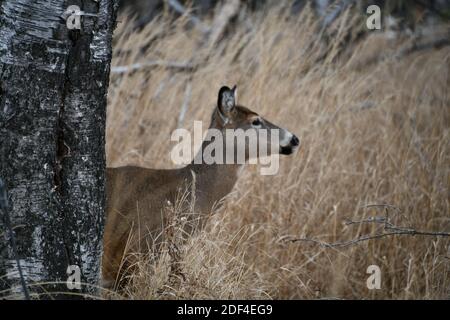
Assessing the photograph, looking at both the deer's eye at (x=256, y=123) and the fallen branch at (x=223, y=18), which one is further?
the fallen branch at (x=223, y=18)

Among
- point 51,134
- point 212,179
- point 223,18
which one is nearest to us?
point 51,134

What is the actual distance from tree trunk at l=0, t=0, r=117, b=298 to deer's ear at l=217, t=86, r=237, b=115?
215cm

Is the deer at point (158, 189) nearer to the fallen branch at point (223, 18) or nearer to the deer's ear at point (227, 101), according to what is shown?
the deer's ear at point (227, 101)

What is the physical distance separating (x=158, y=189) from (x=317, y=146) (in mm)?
1880

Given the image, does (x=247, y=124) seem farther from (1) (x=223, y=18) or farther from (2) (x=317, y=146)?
(1) (x=223, y=18)

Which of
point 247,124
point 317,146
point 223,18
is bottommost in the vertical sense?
point 317,146

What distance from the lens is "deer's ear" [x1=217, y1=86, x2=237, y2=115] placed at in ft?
17.7

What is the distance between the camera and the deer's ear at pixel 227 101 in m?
5.41

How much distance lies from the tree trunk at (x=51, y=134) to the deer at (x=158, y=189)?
65 cm

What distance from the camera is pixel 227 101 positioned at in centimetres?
544

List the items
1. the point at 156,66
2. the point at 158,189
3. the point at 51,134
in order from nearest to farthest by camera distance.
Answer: the point at 51,134
the point at 158,189
the point at 156,66

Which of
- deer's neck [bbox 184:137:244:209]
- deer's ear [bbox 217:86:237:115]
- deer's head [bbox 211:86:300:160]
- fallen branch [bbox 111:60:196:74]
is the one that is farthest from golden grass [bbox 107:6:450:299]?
deer's ear [bbox 217:86:237:115]

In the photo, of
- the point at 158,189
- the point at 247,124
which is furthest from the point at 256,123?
the point at 158,189

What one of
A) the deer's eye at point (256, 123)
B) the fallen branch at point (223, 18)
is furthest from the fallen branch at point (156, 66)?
the deer's eye at point (256, 123)
